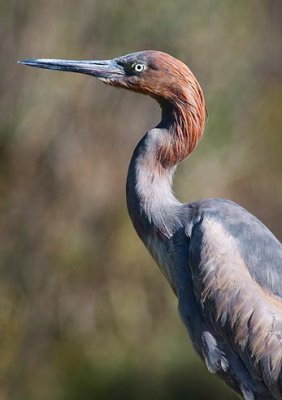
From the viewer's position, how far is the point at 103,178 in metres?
8.80

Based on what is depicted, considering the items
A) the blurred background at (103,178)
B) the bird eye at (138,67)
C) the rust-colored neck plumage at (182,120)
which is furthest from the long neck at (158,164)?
the blurred background at (103,178)

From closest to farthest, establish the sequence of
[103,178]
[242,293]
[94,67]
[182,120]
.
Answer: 1. [242,293]
2. [182,120]
3. [94,67]
4. [103,178]

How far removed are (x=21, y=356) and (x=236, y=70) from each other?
2.56 metres

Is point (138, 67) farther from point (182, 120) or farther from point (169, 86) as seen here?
point (182, 120)

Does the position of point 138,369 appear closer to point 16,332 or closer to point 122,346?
point 122,346

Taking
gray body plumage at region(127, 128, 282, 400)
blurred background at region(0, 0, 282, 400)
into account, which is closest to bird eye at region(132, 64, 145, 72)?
gray body plumage at region(127, 128, 282, 400)

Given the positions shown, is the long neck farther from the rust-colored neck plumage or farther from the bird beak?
the bird beak

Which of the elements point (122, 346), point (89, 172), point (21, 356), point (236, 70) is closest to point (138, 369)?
point (122, 346)

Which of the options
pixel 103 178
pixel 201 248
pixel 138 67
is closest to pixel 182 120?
pixel 138 67

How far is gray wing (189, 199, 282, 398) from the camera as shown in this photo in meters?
4.61

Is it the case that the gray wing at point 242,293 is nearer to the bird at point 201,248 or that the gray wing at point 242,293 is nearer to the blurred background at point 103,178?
the bird at point 201,248

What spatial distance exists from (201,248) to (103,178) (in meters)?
4.17

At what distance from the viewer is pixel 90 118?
28.6 feet

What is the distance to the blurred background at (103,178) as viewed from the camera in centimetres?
872
